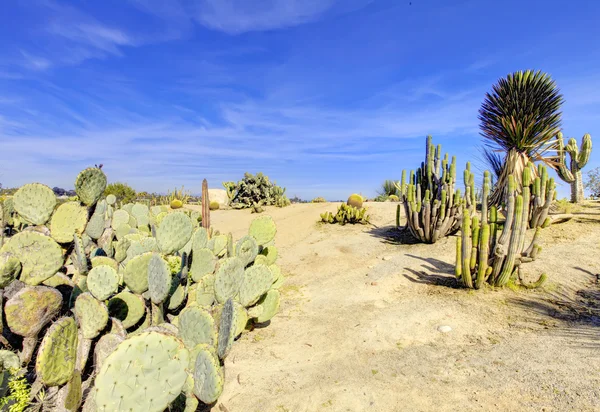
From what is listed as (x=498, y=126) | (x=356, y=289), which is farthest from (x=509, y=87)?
(x=356, y=289)

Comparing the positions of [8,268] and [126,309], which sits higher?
[8,268]

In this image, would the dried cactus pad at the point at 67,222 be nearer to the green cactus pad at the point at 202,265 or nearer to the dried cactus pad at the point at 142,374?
the green cactus pad at the point at 202,265

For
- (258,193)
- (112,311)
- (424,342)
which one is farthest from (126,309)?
(258,193)

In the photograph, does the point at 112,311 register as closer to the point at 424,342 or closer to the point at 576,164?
the point at 424,342

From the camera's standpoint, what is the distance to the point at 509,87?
29.3 ft

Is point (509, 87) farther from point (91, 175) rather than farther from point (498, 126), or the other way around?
point (91, 175)

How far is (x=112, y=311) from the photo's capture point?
3.09m

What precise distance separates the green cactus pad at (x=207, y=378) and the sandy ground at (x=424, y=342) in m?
0.63

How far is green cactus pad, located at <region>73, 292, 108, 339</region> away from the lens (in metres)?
2.51

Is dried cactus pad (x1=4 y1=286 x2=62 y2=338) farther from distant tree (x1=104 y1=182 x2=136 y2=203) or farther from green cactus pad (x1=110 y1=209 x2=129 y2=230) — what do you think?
distant tree (x1=104 y1=182 x2=136 y2=203)

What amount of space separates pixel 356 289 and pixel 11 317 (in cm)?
442

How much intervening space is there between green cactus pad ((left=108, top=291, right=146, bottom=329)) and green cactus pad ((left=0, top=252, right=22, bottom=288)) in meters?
0.71

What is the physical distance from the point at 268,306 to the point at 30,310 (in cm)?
237

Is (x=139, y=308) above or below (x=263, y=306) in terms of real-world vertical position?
above
